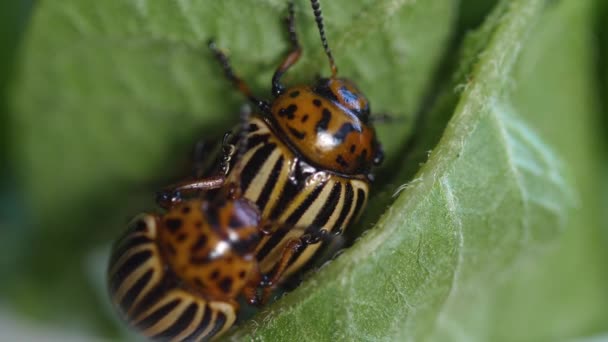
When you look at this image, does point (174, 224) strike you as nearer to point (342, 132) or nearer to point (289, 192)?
point (289, 192)

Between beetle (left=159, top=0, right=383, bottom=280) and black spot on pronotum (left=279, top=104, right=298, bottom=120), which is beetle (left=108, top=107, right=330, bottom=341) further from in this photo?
black spot on pronotum (left=279, top=104, right=298, bottom=120)

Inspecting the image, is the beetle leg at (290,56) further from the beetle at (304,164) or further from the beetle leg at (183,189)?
the beetle leg at (183,189)

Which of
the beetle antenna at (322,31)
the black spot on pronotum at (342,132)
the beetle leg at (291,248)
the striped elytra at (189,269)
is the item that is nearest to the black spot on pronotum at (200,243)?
the striped elytra at (189,269)

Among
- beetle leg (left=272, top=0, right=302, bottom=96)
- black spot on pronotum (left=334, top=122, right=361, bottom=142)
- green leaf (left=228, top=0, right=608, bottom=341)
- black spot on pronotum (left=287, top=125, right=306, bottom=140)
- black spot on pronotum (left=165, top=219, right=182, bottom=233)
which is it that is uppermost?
beetle leg (left=272, top=0, right=302, bottom=96)

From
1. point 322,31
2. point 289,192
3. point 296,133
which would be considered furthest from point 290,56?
point 289,192

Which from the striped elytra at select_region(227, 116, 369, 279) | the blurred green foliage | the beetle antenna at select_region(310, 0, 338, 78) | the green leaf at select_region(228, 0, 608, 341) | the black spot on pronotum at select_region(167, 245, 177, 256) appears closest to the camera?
the green leaf at select_region(228, 0, 608, 341)

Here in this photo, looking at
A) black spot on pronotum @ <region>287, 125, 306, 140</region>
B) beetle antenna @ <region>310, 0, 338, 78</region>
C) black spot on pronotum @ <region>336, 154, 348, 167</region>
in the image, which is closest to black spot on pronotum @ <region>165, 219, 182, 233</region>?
black spot on pronotum @ <region>287, 125, 306, 140</region>

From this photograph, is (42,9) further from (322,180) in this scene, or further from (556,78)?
(556,78)
